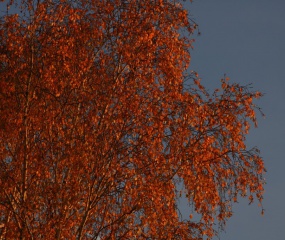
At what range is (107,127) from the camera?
1848 centimetres

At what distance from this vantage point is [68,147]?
18.3m

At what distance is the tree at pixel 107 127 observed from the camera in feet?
58.5

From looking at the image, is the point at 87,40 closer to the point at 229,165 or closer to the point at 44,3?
the point at 44,3

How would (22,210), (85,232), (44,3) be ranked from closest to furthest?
(22,210), (85,232), (44,3)

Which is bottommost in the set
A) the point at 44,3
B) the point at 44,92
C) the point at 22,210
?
the point at 22,210

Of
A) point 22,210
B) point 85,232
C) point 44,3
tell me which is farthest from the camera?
point 44,3

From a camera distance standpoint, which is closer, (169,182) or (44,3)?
(169,182)

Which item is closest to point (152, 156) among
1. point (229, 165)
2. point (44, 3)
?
point (229, 165)

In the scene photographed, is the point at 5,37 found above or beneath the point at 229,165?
above

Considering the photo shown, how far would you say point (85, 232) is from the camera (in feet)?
61.9

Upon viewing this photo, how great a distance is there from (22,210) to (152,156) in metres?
3.87

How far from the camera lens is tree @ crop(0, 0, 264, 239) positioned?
17.8m

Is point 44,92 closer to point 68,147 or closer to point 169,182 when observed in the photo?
point 68,147

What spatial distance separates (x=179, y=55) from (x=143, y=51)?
54.4 inches
